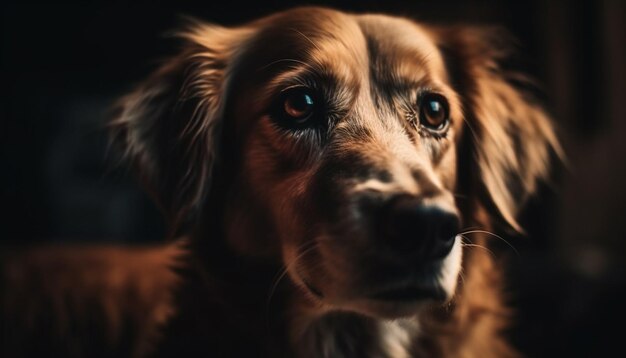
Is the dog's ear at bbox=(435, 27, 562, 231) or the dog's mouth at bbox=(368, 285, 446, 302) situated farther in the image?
the dog's ear at bbox=(435, 27, 562, 231)

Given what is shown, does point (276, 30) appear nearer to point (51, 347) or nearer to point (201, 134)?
point (201, 134)

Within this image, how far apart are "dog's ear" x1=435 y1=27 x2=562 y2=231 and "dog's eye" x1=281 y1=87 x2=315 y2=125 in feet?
1.42

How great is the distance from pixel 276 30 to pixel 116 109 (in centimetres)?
46

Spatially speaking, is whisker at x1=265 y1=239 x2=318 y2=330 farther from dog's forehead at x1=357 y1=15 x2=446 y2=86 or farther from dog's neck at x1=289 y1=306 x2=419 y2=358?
dog's forehead at x1=357 y1=15 x2=446 y2=86

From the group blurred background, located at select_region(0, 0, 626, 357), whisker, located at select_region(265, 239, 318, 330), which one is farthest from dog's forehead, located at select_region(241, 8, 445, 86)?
blurred background, located at select_region(0, 0, 626, 357)

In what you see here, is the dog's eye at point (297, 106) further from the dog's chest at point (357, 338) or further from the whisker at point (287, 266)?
the dog's chest at point (357, 338)

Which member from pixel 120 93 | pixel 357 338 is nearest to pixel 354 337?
pixel 357 338

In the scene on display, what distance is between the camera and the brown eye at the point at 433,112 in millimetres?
1074

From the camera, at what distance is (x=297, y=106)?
1.01 m

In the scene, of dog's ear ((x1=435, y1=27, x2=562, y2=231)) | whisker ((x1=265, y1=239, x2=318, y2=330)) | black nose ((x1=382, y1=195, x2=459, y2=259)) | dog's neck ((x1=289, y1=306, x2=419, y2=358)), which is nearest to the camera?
black nose ((x1=382, y1=195, x2=459, y2=259))

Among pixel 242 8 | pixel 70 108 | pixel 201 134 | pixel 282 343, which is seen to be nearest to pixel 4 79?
pixel 70 108

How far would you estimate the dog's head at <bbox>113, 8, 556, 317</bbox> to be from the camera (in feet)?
2.61

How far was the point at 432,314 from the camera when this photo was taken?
3.72ft

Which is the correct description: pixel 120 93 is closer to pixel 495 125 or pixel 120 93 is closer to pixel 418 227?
pixel 495 125
